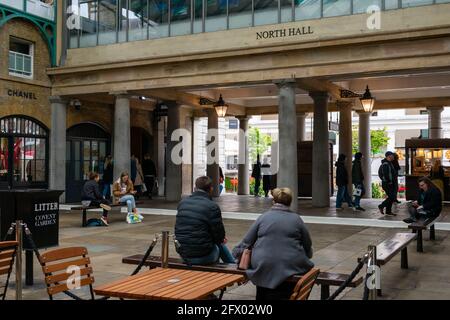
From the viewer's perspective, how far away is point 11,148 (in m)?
19.7

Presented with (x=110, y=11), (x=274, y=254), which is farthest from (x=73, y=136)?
(x=274, y=254)

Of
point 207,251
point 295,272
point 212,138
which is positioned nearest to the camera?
point 295,272

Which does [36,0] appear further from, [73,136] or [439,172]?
[439,172]

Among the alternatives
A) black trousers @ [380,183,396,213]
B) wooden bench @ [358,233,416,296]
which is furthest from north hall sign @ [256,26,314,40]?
wooden bench @ [358,233,416,296]

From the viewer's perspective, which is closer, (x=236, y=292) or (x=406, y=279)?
(x=236, y=292)

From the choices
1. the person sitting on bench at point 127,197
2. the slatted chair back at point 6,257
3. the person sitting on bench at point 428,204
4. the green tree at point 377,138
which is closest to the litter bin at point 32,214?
the slatted chair back at point 6,257

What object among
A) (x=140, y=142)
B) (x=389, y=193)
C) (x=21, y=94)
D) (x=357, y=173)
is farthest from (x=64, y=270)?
(x=140, y=142)

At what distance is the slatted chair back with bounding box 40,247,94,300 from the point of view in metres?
5.32

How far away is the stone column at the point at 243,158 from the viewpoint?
1095 inches

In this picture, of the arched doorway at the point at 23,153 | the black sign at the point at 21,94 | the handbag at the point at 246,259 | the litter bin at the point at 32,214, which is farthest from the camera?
the arched doorway at the point at 23,153

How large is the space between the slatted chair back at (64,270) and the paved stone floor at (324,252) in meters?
1.31

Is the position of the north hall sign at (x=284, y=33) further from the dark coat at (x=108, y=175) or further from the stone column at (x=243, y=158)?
the stone column at (x=243, y=158)

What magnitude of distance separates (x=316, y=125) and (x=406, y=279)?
40.3ft

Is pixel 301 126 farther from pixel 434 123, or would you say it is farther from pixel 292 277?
pixel 292 277
